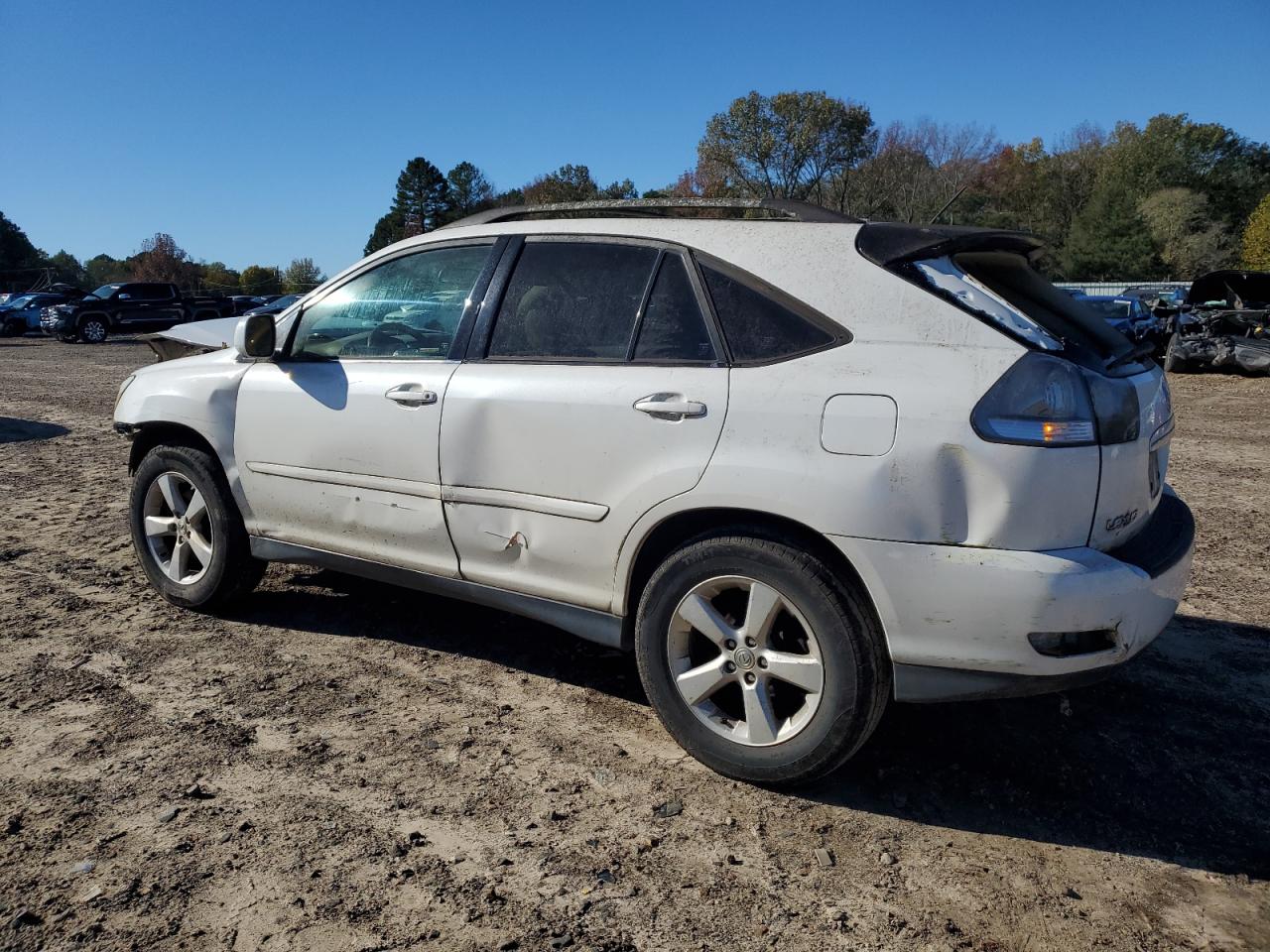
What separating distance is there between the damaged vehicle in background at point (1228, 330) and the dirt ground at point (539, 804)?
14488 millimetres

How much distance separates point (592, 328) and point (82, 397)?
1355 centimetres

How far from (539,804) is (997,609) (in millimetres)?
→ 1446

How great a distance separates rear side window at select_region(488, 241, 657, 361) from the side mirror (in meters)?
1.12

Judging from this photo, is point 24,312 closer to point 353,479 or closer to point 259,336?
point 259,336

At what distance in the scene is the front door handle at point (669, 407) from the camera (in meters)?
2.96

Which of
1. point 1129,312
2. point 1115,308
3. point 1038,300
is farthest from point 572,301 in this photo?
point 1129,312

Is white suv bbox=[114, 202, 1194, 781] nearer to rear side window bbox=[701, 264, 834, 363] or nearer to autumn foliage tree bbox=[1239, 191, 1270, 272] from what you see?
rear side window bbox=[701, 264, 834, 363]

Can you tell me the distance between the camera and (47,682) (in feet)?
12.3

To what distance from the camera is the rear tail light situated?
255cm

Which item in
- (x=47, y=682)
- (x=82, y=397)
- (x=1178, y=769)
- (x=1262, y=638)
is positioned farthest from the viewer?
(x=82, y=397)

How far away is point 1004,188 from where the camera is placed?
66.0 m

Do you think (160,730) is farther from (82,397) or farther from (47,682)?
(82,397)

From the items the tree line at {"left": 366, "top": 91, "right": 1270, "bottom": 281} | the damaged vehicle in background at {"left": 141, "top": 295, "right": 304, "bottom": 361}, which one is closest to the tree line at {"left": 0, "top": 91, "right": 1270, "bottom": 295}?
the tree line at {"left": 366, "top": 91, "right": 1270, "bottom": 281}

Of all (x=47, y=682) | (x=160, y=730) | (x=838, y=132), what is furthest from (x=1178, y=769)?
(x=838, y=132)
